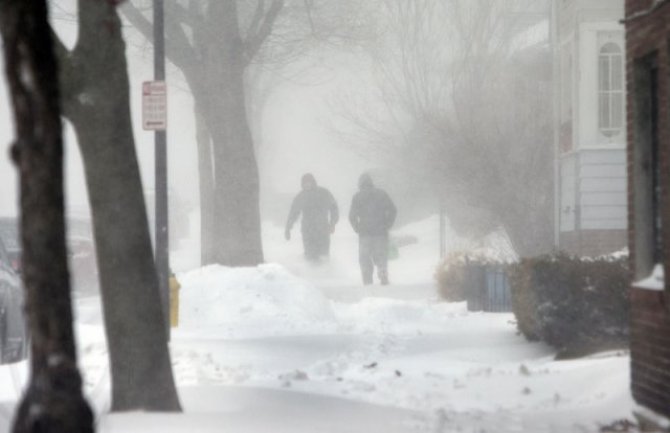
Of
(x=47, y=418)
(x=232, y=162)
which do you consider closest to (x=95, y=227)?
(x=47, y=418)

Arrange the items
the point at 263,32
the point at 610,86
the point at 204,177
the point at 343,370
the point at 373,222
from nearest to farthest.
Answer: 1. the point at 343,370
2. the point at 610,86
3. the point at 263,32
4. the point at 373,222
5. the point at 204,177

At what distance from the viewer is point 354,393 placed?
1234 cm

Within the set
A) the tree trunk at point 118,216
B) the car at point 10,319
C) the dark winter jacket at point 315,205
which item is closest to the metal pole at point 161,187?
the car at point 10,319

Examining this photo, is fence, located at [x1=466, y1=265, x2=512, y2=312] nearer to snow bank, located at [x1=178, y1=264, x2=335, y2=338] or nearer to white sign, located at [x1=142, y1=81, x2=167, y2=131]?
snow bank, located at [x1=178, y1=264, x2=335, y2=338]

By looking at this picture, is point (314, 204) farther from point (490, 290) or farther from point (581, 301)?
point (581, 301)

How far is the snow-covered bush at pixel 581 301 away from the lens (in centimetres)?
1491

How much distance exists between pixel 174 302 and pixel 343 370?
4.79 meters

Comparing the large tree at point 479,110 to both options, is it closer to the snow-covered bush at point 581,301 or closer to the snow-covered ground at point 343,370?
the snow-covered ground at point 343,370

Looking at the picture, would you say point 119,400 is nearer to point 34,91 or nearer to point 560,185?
point 34,91

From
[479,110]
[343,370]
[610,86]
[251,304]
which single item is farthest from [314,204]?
[343,370]

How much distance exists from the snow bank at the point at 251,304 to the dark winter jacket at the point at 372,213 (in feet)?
18.7

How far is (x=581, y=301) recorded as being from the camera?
15.0 metres

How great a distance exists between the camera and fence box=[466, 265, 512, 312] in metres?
22.1

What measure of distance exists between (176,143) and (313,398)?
109 metres
